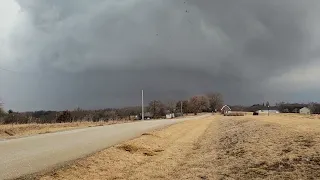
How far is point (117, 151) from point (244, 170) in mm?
9760

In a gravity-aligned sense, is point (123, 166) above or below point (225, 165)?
below

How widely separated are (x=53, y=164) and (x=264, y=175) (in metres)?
9.15

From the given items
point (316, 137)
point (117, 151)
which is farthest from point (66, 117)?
point (316, 137)

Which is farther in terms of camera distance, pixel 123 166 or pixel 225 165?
pixel 123 166

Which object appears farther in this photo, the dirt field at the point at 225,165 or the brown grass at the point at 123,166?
the brown grass at the point at 123,166

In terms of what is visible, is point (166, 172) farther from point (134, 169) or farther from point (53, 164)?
point (53, 164)

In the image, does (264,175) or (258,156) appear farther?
(258,156)

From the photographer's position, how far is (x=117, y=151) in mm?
22422

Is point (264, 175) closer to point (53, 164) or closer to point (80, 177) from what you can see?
point (80, 177)

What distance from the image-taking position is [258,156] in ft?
55.0

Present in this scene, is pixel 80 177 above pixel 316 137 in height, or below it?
below

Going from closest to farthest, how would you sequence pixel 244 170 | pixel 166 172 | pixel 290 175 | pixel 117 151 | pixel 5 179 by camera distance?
1. pixel 290 175
2. pixel 5 179
3. pixel 244 170
4. pixel 166 172
5. pixel 117 151

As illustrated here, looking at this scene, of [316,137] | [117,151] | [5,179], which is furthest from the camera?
[117,151]

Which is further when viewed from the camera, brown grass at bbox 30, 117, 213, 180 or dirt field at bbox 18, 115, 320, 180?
brown grass at bbox 30, 117, 213, 180
